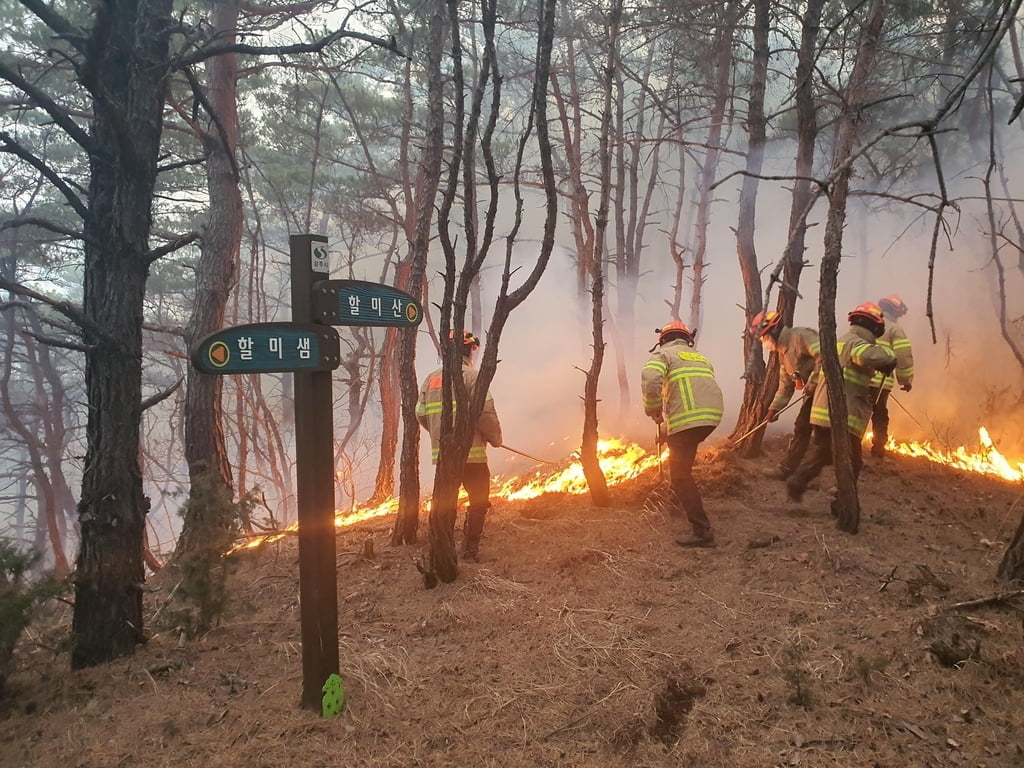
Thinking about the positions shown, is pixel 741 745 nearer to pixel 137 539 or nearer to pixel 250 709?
pixel 250 709

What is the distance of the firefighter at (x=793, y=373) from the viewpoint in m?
6.40

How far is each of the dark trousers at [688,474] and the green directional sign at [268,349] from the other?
3405mm

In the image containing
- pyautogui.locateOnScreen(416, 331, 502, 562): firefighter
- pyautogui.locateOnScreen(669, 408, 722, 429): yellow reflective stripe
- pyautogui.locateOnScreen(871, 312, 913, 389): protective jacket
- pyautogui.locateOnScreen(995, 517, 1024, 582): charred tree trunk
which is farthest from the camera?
pyautogui.locateOnScreen(871, 312, 913, 389): protective jacket

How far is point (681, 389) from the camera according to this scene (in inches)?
212

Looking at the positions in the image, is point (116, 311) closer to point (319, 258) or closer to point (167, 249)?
point (167, 249)

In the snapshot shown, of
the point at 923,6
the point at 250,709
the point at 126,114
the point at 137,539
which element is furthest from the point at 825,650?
the point at 923,6

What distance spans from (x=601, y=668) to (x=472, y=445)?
Answer: 7.42 ft

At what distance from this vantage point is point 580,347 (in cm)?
2078

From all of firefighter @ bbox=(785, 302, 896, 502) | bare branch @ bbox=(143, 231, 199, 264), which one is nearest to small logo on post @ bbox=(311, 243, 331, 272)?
bare branch @ bbox=(143, 231, 199, 264)

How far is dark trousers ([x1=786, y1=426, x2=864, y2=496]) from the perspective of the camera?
19.1 ft

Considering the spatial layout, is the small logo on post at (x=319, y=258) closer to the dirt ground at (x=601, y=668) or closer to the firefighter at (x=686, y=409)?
the dirt ground at (x=601, y=668)

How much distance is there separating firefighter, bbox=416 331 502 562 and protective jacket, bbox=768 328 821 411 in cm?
339

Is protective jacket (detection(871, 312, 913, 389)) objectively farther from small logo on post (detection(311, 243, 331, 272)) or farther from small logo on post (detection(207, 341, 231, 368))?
small logo on post (detection(207, 341, 231, 368))

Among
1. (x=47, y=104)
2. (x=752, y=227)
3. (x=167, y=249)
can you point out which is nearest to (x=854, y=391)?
(x=752, y=227)
